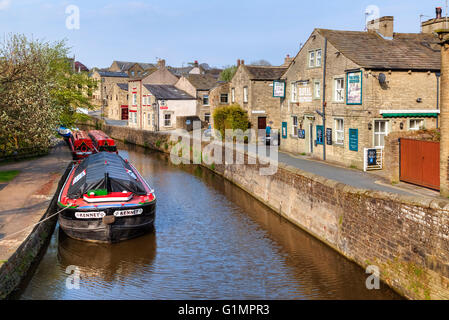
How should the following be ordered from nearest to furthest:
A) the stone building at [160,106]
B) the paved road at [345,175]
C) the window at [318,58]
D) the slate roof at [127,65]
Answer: the paved road at [345,175]
the window at [318,58]
the stone building at [160,106]
the slate roof at [127,65]

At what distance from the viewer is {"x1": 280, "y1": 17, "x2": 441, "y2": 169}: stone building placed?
23578 mm

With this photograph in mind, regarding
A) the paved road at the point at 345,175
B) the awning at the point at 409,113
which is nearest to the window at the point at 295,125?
the paved road at the point at 345,175

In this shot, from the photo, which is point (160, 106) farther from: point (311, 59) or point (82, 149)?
point (311, 59)

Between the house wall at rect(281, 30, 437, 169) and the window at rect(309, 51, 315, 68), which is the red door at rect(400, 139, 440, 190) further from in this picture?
the window at rect(309, 51, 315, 68)

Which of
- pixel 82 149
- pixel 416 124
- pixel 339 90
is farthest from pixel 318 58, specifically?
pixel 82 149

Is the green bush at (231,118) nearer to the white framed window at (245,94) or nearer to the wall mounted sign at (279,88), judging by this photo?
the white framed window at (245,94)

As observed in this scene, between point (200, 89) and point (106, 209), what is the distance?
40.6 meters

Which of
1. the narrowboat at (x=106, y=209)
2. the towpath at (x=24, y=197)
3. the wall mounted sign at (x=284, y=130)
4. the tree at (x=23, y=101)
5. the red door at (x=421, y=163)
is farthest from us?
the wall mounted sign at (x=284, y=130)

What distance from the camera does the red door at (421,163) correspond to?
17.9 meters

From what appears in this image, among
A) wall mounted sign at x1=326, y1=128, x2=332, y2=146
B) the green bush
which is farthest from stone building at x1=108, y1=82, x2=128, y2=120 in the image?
wall mounted sign at x1=326, y1=128, x2=332, y2=146

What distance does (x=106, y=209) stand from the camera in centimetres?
1555

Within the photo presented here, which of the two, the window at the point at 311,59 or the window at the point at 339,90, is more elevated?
the window at the point at 311,59

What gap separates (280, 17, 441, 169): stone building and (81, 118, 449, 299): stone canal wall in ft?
23.1
